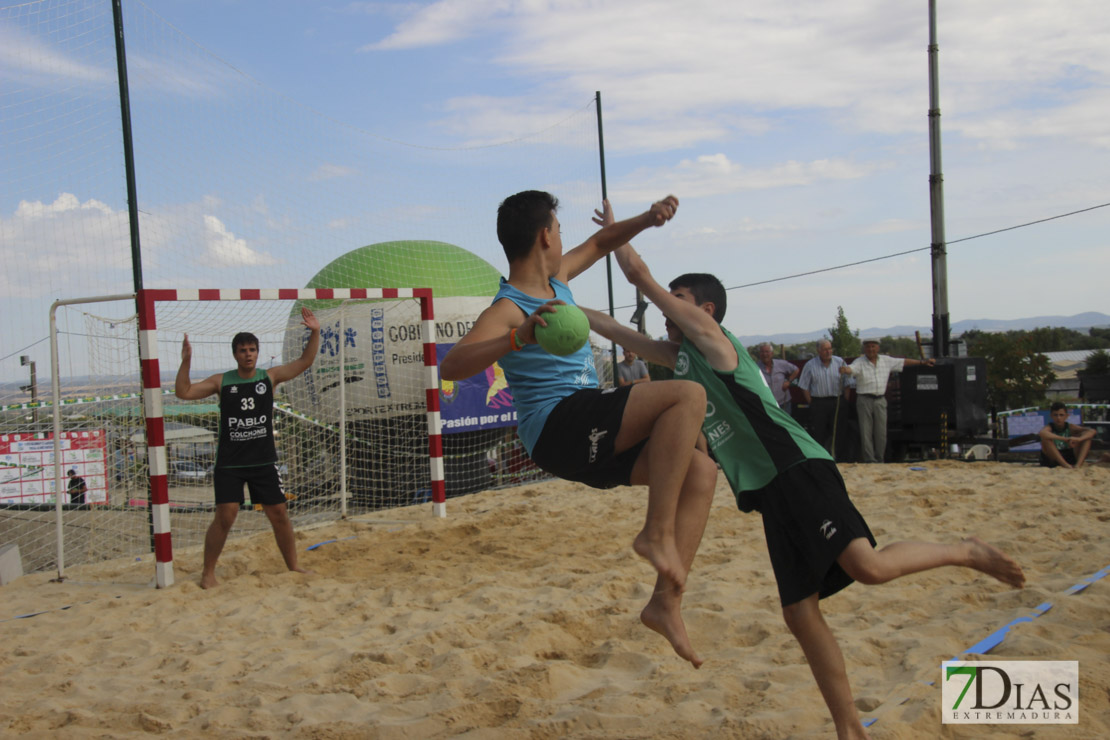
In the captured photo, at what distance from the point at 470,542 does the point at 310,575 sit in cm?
138

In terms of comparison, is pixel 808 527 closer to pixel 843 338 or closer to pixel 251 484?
pixel 251 484

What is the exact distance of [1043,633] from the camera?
3609 mm

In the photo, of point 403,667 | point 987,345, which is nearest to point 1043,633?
point 403,667

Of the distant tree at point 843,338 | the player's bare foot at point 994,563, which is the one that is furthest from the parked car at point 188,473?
the distant tree at point 843,338

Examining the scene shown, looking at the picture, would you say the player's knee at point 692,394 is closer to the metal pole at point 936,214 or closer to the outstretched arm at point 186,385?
the outstretched arm at point 186,385

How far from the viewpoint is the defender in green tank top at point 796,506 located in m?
2.62

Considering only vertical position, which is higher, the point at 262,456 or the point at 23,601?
the point at 262,456

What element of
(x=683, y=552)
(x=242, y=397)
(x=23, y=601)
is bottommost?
(x=23, y=601)

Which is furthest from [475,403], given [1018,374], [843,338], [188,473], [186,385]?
[843,338]

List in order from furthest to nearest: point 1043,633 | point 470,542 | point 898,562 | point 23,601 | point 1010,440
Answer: point 1010,440 < point 470,542 < point 23,601 < point 1043,633 < point 898,562

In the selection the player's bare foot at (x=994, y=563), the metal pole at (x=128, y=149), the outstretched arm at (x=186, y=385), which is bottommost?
the player's bare foot at (x=994, y=563)

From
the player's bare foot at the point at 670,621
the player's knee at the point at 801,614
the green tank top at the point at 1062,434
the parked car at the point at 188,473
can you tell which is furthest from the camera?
the green tank top at the point at 1062,434

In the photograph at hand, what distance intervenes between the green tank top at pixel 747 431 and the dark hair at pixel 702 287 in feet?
0.45

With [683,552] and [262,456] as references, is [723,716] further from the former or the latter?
[262,456]
